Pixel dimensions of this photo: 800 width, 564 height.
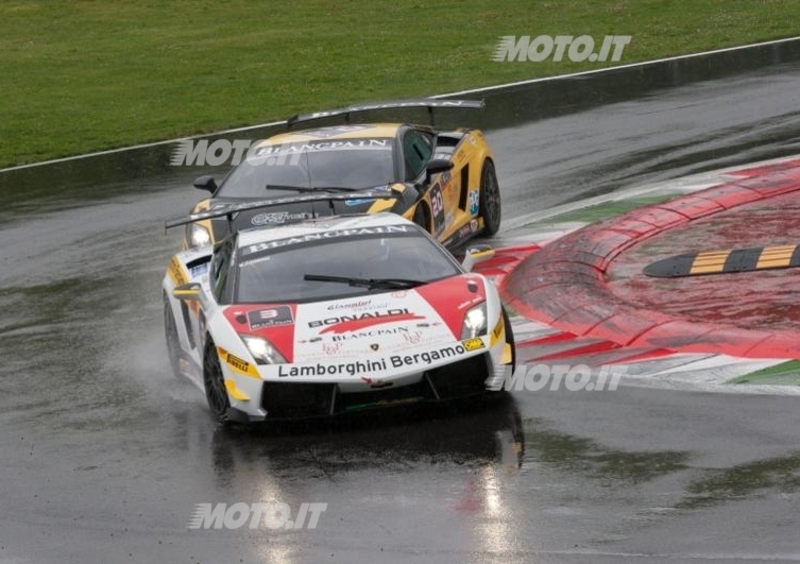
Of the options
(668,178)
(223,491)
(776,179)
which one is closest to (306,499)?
(223,491)

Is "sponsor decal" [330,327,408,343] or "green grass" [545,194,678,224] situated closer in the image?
"sponsor decal" [330,327,408,343]

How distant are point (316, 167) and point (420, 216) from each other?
1.16 meters

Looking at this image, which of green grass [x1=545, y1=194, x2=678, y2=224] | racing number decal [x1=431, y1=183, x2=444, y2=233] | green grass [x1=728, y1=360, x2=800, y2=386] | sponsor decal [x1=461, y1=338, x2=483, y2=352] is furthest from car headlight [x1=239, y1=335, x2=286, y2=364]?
green grass [x1=545, y1=194, x2=678, y2=224]

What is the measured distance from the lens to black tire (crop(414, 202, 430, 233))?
14539 mm

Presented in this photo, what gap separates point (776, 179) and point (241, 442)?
311 inches

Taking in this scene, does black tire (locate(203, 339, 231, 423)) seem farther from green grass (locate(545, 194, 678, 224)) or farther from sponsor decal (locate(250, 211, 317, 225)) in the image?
green grass (locate(545, 194, 678, 224))

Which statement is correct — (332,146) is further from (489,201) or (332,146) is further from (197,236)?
(489,201)

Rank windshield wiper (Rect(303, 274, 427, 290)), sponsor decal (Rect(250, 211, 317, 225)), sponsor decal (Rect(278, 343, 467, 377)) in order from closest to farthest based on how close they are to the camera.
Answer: sponsor decal (Rect(278, 343, 467, 377))
windshield wiper (Rect(303, 274, 427, 290))
sponsor decal (Rect(250, 211, 317, 225))

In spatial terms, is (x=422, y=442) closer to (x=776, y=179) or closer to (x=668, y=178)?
(x=776, y=179)

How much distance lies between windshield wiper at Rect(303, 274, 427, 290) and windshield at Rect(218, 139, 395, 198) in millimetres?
3960

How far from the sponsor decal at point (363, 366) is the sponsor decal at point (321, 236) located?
162 cm

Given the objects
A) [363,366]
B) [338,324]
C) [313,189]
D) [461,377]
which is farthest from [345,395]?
[313,189]

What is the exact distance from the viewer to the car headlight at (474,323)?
33.6 ft

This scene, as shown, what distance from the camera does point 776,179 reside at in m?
16.3
